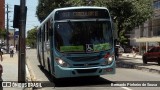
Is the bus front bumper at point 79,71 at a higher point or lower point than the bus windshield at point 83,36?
lower

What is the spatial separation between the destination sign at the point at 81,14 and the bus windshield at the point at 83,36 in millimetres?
263

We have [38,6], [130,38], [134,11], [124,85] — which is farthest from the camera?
[130,38]

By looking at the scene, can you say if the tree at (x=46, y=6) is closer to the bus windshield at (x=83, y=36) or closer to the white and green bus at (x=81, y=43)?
the white and green bus at (x=81, y=43)

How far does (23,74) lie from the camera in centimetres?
1602

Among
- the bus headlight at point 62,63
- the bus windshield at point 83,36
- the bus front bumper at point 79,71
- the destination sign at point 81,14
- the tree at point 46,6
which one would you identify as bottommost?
the bus front bumper at point 79,71

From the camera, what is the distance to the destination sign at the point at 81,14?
1642cm

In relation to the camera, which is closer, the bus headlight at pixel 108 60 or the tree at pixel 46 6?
the bus headlight at pixel 108 60

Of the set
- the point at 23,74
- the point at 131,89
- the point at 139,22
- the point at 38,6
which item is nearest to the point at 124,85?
the point at 131,89

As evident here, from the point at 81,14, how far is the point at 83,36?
941 millimetres

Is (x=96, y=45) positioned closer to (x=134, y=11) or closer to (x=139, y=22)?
(x=134, y=11)

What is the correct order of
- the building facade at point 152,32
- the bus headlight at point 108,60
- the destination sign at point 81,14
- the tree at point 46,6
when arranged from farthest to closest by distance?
the building facade at point 152,32 → the tree at point 46,6 → the destination sign at point 81,14 → the bus headlight at point 108,60

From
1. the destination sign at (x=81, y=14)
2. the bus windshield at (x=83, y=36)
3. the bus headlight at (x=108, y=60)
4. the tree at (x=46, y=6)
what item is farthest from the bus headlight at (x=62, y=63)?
the tree at (x=46, y=6)

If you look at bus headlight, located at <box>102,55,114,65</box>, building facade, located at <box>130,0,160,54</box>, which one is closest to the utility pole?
bus headlight, located at <box>102,55,114,65</box>

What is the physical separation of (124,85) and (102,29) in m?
2.43
